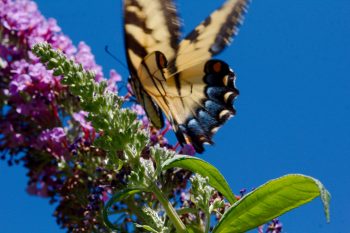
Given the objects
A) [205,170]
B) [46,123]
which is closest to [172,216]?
[205,170]

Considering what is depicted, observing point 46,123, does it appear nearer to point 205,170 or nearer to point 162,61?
point 162,61

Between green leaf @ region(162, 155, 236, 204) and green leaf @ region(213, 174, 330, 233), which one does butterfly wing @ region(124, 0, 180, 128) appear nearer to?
green leaf @ region(162, 155, 236, 204)

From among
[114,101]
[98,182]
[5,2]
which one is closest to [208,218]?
[114,101]

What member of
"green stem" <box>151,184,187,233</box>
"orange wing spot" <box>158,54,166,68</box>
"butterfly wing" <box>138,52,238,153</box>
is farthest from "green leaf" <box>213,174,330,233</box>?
"orange wing spot" <box>158,54,166,68</box>

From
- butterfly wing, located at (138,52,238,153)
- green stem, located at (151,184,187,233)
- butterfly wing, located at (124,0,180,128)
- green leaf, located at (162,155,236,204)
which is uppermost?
butterfly wing, located at (124,0,180,128)

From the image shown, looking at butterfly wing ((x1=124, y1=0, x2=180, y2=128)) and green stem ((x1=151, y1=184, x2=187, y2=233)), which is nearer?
green stem ((x1=151, y1=184, x2=187, y2=233))

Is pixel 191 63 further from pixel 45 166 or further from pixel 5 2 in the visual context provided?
pixel 5 2

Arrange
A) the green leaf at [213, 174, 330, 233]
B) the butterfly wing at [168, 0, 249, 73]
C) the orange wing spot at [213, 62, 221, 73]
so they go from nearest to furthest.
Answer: the green leaf at [213, 174, 330, 233]
the butterfly wing at [168, 0, 249, 73]
the orange wing spot at [213, 62, 221, 73]
